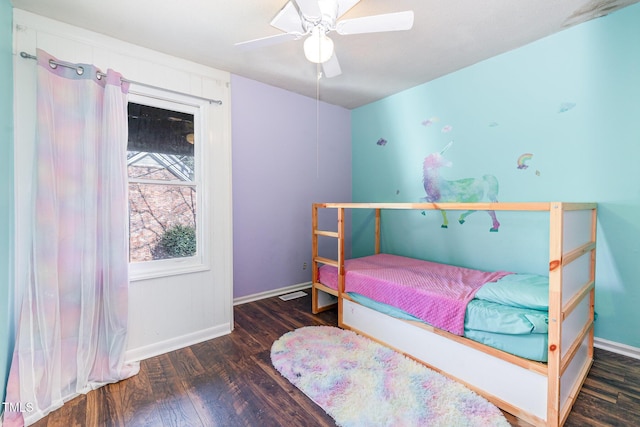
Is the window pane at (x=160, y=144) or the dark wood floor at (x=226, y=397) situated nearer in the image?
the dark wood floor at (x=226, y=397)

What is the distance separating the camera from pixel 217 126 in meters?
2.34

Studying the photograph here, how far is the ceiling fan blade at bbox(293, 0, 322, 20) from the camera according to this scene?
1329mm

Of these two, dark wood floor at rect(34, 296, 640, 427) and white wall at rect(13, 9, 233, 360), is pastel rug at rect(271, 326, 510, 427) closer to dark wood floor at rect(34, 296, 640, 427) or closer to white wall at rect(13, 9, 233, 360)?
dark wood floor at rect(34, 296, 640, 427)

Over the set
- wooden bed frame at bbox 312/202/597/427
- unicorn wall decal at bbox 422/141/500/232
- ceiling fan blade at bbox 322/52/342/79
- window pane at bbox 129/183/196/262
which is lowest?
wooden bed frame at bbox 312/202/597/427

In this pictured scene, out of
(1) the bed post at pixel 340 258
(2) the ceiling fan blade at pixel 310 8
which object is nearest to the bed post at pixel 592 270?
(1) the bed post at pixel 340 258

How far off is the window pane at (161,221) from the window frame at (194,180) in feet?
0.15

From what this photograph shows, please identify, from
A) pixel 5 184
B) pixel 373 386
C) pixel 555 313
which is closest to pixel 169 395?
pixel 373 386

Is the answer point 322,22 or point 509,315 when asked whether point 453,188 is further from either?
point 322,22

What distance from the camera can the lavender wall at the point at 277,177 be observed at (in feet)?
9.37

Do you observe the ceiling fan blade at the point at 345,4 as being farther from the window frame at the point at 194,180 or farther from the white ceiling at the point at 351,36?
the window frame at the point at 194,180

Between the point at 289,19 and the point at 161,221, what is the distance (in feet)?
5.69

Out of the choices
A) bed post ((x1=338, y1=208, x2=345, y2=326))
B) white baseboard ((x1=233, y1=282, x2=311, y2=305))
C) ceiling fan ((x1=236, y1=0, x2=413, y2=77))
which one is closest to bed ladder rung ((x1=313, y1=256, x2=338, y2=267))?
bed post ((x1=338, y1=208, x2=345, y2=326))

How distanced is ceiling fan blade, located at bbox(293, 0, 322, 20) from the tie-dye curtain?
52.0 inches

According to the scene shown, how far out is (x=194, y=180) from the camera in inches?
90.7
